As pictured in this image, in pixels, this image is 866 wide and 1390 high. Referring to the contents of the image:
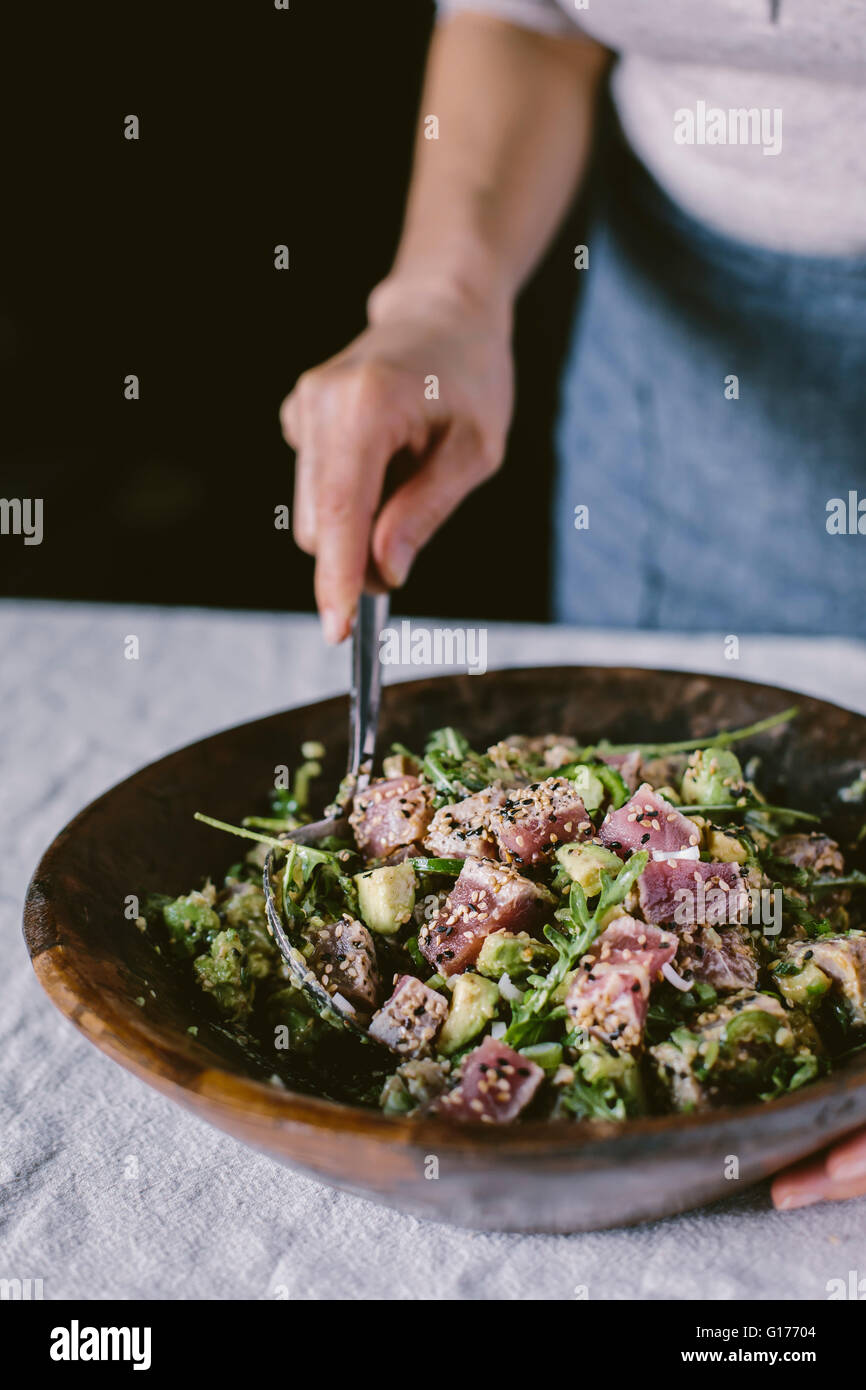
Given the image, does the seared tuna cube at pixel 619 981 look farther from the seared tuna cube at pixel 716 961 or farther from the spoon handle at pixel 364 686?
the spoon handle at pixel 364 686

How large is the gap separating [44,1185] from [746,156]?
1939mm

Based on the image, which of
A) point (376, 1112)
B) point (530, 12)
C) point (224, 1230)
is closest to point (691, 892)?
point (376, 1112)

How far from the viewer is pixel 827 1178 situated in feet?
3.67

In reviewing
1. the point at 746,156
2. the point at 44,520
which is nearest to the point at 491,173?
the point at 746,156

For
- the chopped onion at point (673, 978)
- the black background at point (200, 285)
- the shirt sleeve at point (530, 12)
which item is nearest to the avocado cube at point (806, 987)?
the chopped onion at point (673, 978)

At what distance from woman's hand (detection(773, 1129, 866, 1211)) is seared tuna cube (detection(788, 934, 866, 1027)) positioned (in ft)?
0.42

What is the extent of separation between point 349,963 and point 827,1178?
49 cm

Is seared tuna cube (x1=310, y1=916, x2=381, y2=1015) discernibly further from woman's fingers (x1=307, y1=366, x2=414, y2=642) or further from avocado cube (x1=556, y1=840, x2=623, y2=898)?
woman's fingers (x1=307, y1=366, x2=414, y2=642)

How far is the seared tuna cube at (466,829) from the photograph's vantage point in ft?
4.31

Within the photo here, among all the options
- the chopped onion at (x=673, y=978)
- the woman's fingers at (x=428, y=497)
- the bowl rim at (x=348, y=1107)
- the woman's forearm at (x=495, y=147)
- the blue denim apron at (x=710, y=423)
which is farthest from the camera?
the blue denim apron at (x=710, y=423)

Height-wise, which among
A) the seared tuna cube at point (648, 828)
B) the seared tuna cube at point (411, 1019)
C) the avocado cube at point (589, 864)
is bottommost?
the seared tuna cube at point (411, 1019)

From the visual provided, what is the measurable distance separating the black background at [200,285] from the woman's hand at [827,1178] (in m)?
3.10

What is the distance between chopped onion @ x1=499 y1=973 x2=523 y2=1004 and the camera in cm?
118

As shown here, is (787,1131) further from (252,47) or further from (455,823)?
(252,47)
